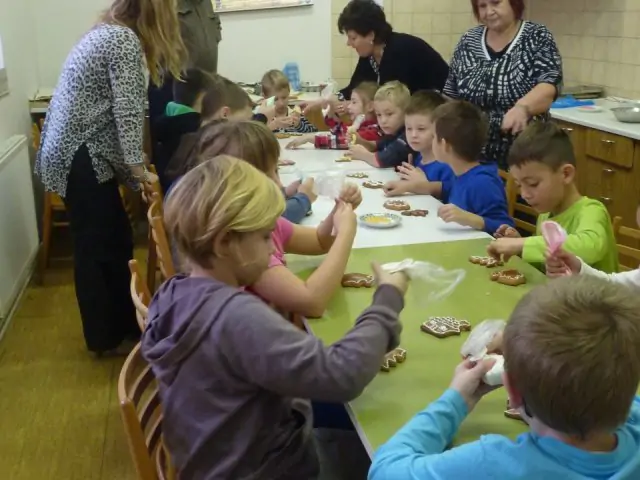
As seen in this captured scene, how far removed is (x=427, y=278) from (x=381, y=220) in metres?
0.90

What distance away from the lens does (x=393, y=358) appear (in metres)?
1.47

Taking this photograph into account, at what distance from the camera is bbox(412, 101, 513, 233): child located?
2514 mm

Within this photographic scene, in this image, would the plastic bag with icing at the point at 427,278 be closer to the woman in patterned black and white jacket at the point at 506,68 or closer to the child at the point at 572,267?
the child at the point at 572,267

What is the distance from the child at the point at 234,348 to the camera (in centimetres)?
122

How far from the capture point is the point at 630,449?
990mm

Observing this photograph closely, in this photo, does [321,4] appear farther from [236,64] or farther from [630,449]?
[630,449]

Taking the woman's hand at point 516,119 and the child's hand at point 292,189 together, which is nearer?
the child's hand at point 292,189

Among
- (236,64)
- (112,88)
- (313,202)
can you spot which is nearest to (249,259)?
(313,202)

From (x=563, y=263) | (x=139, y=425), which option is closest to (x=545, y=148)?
(x=563, y=263)

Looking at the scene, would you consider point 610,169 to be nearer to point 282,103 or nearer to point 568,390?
point 282,103

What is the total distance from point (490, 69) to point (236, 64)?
2.66 metres

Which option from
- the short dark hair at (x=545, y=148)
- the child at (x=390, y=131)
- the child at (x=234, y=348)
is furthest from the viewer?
the child at (x=390, y=131)

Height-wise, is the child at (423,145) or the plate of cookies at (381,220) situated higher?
the child at (423,145)

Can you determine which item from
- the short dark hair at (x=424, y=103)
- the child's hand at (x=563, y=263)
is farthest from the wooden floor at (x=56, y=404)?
the short dark hair at (x=424, y=103)
